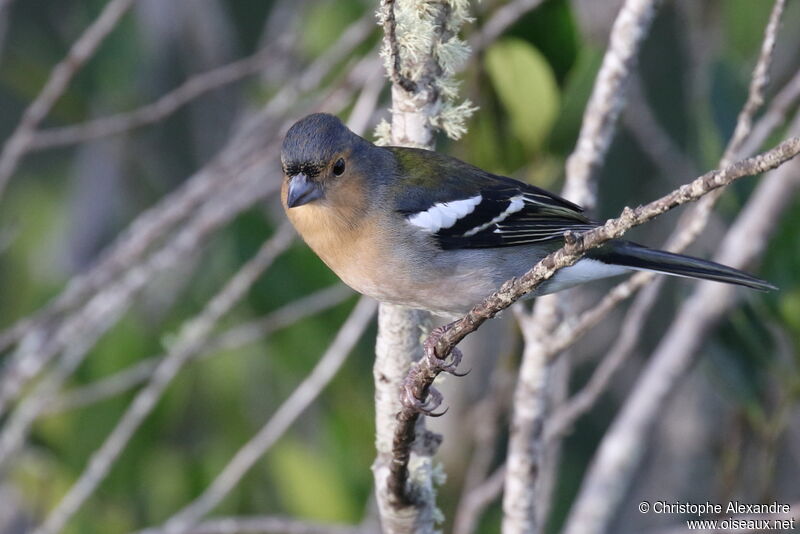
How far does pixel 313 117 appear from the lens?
138 inches

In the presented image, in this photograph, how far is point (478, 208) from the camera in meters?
3.61

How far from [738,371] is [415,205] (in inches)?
70.7

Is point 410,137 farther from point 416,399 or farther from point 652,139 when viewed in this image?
point 652,139

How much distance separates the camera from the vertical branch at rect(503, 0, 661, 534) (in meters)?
3.52

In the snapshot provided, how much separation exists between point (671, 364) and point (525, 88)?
1.34 meters

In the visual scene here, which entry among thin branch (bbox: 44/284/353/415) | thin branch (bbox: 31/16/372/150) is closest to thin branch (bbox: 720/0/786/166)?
thin branch (bbox: 31/16/372/150)

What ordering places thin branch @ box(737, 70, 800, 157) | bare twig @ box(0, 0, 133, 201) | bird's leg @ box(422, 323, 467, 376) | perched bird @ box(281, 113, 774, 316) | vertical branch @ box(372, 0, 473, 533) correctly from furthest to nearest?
bare twig @ box(0, 0, 133, 201) < thin branch @ box(737, 70, 800, 157) < perched bird @ box(281, 113, 774, 316) < vertical branch @ box(372, 0, 473, 533) < bird's leg @ box(422, 323, 467, 376)

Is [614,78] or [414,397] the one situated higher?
[614,78]

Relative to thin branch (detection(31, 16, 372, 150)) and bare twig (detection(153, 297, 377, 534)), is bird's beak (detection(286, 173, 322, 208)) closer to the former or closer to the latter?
bare twig (detection(153, 297, 377, 534))

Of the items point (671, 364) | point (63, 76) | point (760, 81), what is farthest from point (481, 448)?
point (63, 76)

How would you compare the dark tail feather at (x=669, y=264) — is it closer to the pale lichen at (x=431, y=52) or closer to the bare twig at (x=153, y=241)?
the pale lichen at (x=431, y=52)

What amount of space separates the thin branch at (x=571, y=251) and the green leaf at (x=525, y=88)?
1597mm

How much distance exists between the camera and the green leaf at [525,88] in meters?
4.31

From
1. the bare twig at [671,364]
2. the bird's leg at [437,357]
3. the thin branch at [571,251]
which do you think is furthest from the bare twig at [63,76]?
the bare twig at [671,364]
